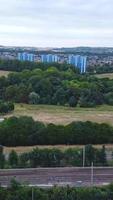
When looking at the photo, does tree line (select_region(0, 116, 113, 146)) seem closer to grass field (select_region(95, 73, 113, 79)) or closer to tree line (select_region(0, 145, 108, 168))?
tree line (select_region(0, 145, 108, 168))

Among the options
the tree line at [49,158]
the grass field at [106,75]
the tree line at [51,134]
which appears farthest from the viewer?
the grass field at [106,75]

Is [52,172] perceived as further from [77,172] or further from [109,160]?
[109,160]

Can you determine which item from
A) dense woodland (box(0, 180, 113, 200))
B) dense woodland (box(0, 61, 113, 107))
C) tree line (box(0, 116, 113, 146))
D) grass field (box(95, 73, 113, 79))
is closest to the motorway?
dense woodland (box(0, 180, 113, 200))

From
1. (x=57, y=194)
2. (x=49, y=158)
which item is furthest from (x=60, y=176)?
(x=57, y=194)

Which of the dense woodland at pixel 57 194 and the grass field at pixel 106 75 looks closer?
the dense woodland at pixel 57 194

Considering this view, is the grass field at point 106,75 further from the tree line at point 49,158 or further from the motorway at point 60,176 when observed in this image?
the motorway at point 60,176

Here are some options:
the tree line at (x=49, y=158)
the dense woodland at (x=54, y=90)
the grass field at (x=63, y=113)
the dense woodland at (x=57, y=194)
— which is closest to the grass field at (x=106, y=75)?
the dense woodland at (x=54, y=90)

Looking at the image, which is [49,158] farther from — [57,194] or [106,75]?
[106,75]
